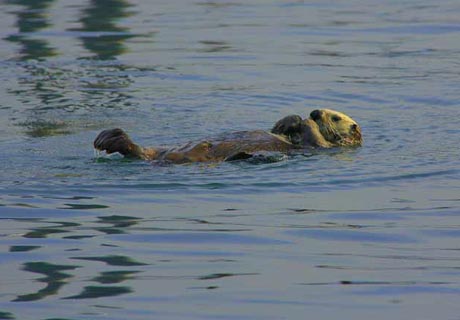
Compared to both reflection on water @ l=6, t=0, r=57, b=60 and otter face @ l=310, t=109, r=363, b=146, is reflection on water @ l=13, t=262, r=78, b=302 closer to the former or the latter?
otter face @ l=310, t=109, r=363, b=146

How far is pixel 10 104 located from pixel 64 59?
2752 millimetres

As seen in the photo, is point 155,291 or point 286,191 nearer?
point 155,291

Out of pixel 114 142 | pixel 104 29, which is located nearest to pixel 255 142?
pixel 114 142

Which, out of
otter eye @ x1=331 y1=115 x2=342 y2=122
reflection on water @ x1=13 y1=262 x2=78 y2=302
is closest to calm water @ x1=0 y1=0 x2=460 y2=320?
reflection on water @ x1=13 y1=262 x2=78 y2=302

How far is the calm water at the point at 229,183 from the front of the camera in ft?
18.2

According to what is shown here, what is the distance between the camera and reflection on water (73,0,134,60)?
14976mm

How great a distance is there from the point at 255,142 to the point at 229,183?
799 millimetres

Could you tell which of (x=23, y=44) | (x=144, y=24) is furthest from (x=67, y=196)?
(x=144, y=24)

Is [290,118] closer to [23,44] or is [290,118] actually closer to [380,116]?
[380,116]

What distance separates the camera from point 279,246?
644cm

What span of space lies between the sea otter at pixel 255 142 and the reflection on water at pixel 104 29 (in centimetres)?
560

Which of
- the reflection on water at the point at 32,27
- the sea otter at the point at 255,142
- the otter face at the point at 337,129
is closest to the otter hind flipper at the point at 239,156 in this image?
the sea otter at the point at 255,142

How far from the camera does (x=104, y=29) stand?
54.5ft

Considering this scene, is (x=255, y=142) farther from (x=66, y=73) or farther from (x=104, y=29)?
(x=104, y=29)
